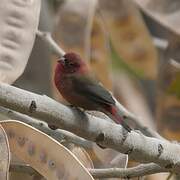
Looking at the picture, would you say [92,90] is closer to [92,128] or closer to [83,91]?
[83,91]

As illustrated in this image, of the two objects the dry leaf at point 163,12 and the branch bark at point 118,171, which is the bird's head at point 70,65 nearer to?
the branch bark at point 118,171

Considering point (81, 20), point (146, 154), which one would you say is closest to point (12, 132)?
point (146, 154)

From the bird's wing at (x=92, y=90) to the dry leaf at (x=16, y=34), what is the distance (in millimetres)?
163

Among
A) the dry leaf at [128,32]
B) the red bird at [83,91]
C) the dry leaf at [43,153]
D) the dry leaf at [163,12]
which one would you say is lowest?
the dry leaf at [128,32]

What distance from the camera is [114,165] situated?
6.79 feet

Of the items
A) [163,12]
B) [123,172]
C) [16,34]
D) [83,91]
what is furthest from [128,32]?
[123,172]

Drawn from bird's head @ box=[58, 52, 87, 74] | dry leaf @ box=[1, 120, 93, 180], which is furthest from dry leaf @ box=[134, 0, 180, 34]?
dry leaf @ box=[1, 120, 93, 180]

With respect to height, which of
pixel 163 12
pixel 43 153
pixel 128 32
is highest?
pixel 43 153

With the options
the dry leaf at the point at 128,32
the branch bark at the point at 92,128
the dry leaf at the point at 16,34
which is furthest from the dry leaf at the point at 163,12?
the branch bark at the point at 92,128

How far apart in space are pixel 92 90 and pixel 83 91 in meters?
0.03

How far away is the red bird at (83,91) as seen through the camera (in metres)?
1.88

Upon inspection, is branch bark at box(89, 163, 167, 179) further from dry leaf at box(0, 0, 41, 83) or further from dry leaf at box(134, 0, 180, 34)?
dry leaf at box(134, 0, 180, 34)

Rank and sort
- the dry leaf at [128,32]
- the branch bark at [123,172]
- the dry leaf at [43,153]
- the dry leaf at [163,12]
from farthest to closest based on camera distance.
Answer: the dry leaf at [128,32] → the dry leaf at [163,12] → the branch bark at [123,172] → the dry leaf at [43,153]

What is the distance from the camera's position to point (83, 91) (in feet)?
6.24
